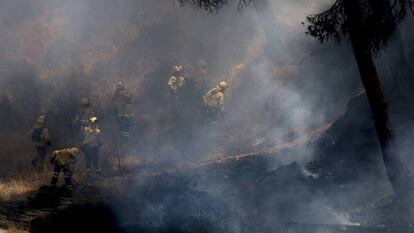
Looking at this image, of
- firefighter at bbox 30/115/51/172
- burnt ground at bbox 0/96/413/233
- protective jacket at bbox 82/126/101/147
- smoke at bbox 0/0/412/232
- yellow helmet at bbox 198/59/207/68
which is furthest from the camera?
yellow helmet at bbox 198/59/207/68

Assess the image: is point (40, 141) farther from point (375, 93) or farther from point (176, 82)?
point (375, 93)

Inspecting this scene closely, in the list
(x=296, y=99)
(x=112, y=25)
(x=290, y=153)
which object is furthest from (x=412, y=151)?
(x=112, y=25)

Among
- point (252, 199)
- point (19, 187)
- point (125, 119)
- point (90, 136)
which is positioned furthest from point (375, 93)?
point (125, 119)

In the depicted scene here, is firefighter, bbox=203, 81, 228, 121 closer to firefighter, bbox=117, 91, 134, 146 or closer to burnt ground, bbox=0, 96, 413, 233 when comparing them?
firefighter, bbox=117, 91, 134, 146

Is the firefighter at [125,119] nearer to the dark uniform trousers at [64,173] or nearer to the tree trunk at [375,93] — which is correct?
the dark uniform trousers at [64,173]

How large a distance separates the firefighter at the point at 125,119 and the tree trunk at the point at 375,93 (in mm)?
9369

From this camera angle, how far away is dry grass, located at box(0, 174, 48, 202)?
1082cm

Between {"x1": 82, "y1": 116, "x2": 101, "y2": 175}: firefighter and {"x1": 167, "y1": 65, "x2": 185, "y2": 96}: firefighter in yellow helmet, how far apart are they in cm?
422

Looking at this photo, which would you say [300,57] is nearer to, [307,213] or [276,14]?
[276,14]

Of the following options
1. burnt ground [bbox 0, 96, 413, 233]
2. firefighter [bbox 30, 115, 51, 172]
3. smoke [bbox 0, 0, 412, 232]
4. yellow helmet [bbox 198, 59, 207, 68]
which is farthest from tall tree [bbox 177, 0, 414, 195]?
yellow helmet [bbox 198, 59, 207, 68]

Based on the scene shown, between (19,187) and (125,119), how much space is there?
4.87m

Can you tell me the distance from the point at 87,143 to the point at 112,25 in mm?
10436

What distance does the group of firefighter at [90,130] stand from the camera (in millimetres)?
12047

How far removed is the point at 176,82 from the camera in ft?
Answer: 55.5
